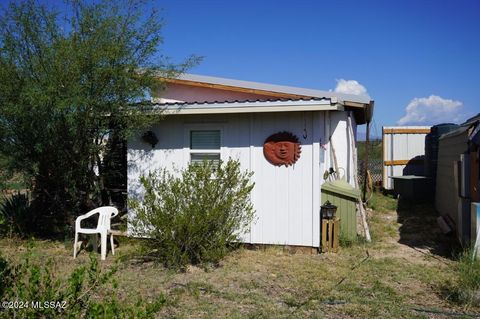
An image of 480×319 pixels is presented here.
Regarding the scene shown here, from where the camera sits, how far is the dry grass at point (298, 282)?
15.1 feet

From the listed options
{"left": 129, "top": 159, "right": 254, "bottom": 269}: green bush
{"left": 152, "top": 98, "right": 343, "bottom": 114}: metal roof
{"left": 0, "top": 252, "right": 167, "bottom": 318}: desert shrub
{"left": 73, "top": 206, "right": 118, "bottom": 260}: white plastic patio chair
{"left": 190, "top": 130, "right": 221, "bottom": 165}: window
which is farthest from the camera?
{"left": 190, "top": 130, "right": 221, "bottom": 165}: window

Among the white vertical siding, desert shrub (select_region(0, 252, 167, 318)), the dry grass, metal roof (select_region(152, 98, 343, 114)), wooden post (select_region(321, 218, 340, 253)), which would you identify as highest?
metal roof (select_region(152, 98, 343, 114))

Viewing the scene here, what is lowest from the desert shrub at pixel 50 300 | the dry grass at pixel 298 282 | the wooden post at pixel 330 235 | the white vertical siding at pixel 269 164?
the dry grass at pixel 298 282

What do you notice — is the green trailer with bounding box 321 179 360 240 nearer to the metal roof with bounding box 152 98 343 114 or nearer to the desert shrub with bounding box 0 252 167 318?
the metal roof with bounding box 152 98 343 114

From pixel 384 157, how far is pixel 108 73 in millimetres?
10909

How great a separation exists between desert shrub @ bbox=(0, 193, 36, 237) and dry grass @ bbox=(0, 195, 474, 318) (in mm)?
658

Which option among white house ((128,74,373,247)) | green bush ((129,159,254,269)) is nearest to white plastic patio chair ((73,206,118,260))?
green bush ((129,159,254,269))

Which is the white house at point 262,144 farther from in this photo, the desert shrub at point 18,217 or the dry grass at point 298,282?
the desert shrub at point 18,217

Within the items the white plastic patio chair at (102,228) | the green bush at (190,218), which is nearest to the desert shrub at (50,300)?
the green bush at (190,218)

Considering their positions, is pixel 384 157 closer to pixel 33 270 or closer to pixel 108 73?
pixel 108 73

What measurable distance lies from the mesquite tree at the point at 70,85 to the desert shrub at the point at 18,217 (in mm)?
1259

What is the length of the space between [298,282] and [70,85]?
14.2 ft

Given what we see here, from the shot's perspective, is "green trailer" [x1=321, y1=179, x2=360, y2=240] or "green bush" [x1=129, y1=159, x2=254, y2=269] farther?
"green trailer" [x1=321, y1=179, x2=360, y2=240]

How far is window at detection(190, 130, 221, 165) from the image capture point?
301 inches
